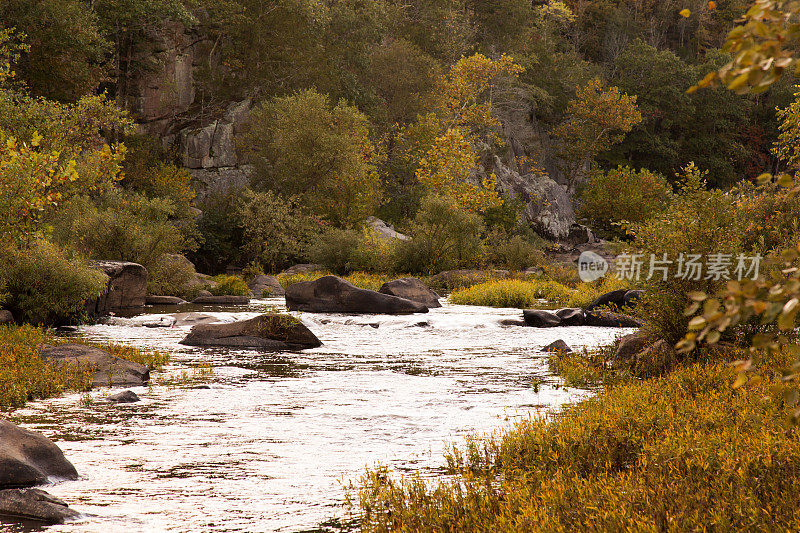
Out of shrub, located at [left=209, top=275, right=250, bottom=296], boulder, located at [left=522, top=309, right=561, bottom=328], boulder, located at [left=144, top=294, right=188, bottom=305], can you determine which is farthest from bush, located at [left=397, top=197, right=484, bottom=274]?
boulder, located at [left=522, top=309, right=561, bottom=328]

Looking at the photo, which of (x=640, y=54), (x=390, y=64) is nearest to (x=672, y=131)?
(x=640, y=54)

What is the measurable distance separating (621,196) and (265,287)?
34470mm

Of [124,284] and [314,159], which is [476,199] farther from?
[124,284]

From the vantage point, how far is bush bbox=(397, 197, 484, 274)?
37562 millimetres

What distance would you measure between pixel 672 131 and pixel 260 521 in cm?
7130

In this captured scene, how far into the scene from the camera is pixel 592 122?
206 ft

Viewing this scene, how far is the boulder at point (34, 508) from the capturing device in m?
6.37

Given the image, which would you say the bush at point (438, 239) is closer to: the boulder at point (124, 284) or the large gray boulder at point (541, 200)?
the boulder at point (124, 284)

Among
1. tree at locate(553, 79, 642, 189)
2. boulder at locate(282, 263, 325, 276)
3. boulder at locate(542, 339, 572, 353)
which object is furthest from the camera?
tree at locate(553, 79, 642, 189)

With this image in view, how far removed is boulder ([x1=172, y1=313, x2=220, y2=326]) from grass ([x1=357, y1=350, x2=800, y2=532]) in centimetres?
1520

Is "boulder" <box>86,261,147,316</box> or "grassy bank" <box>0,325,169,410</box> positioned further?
"boulder" <box>86,261,147,316</box>

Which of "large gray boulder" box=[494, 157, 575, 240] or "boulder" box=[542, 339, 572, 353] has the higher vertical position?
"large gray boulder" box=[494, 157, 575, 240]

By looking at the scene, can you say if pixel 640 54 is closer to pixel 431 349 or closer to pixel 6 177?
pixel 431 349

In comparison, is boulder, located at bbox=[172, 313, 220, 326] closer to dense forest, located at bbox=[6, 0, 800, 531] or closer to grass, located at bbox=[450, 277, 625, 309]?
dense forest, located at bbox=[6, 0, 800, 531]
